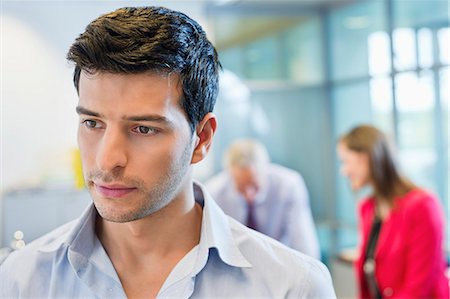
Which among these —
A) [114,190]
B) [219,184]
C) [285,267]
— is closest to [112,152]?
[114,190]

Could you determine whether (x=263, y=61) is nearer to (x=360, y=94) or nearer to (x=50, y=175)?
(x=360, y=94)

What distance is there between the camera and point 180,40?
3.59 feet

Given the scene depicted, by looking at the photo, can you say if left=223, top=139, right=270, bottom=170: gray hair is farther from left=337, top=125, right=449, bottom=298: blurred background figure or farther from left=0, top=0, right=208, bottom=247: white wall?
left=0, top=0, right=208, bottom=247: white wall

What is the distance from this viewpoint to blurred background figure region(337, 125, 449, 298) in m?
2.54

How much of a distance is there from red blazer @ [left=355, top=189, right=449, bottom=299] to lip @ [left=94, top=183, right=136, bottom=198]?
1.75m

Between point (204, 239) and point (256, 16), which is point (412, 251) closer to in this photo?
point (204, 239)

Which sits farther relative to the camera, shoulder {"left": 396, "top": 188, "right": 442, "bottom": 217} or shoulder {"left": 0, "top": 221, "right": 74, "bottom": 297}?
shoulder {"left": 396, "top": 188, "right": 442, "bottom": 217}

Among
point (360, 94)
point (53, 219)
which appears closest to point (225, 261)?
point (53, 219)

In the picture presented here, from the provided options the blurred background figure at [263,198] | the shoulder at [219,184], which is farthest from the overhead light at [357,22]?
the shoulder at [219,184]

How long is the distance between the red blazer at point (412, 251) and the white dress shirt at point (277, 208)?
41 cm

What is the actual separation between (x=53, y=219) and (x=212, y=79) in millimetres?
429

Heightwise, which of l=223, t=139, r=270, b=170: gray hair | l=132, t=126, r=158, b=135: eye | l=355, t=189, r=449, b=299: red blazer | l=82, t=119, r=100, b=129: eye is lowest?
l=355, t=189, r=449, b=299: red blazer

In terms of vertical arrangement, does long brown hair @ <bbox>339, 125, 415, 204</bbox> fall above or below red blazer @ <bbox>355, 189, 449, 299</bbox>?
above

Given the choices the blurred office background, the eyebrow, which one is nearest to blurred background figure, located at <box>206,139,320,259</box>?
the blurred office background
